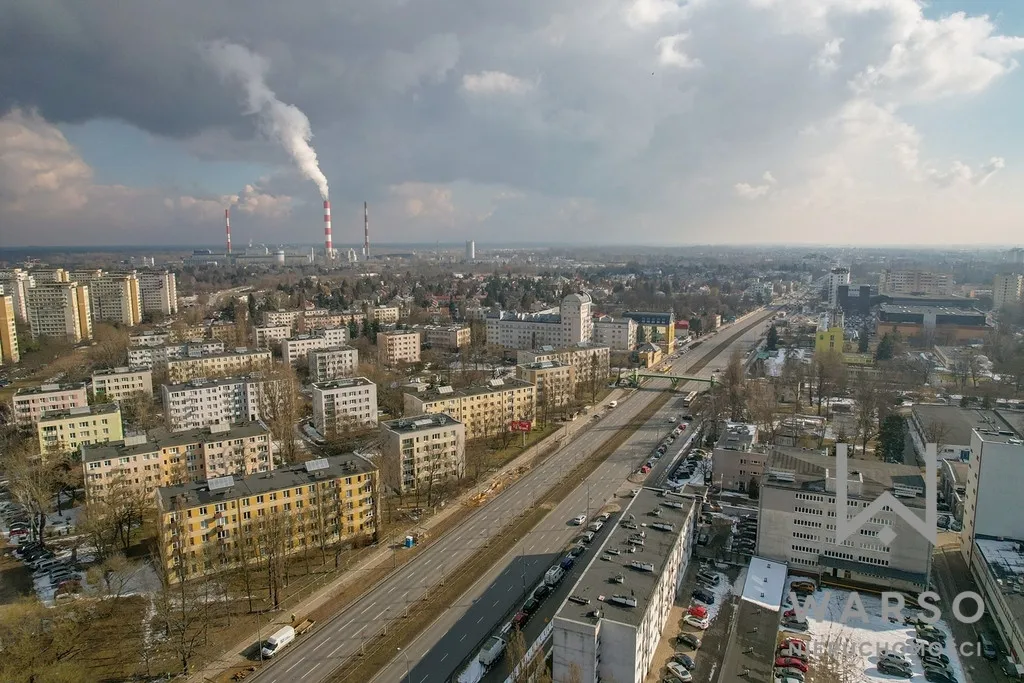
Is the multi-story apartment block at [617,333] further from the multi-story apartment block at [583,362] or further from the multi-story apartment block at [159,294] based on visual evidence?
the multi-story apartment block at [159,294]

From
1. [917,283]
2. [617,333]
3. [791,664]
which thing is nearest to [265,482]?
[791,664]

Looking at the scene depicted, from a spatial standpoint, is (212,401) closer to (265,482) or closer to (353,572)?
(265,482)

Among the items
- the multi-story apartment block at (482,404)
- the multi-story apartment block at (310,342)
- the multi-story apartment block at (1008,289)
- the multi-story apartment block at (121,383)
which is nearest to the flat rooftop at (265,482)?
the multi-story apartment block at (482,404)

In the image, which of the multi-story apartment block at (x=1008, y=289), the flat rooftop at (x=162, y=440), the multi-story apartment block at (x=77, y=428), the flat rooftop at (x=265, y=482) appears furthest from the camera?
the multi-story apartment block at (x=1008, y=289)

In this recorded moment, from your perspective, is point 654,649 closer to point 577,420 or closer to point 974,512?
point 974,512

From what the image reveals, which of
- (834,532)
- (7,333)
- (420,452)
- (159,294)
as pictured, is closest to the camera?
(834,532)

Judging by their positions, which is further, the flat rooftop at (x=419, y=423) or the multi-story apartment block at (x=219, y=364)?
the multi-story apartment block at (x=219, y=364)

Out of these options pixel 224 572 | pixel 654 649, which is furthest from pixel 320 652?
pixel 654 649
